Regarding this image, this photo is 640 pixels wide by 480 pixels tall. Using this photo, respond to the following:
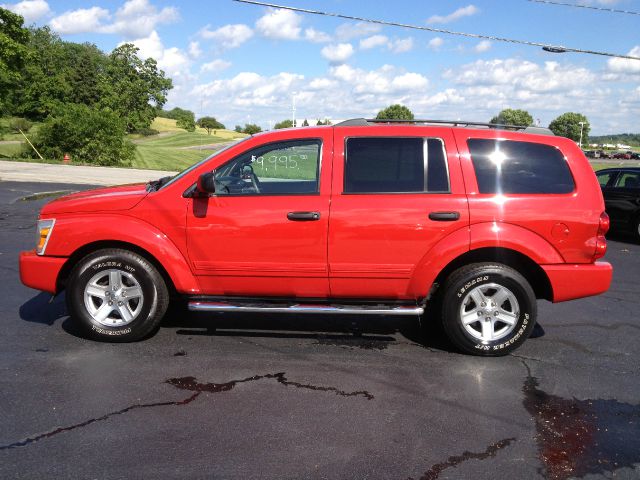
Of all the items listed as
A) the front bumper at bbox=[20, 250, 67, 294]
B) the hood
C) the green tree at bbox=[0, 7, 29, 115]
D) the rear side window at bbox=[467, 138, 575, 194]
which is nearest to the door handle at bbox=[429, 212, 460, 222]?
the rear side window at bbox=[467, 138, 575, 194]

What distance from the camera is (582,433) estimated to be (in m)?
3.56

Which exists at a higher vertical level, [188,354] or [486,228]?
[486,228]

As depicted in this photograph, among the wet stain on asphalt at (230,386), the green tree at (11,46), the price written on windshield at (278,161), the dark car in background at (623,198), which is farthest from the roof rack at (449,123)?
the green tree at (11,46)

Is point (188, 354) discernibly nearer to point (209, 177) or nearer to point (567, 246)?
point (209, 177)

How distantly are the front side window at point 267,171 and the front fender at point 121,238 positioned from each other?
651mm

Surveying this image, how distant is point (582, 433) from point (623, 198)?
31.9 ft

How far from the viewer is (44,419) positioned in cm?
358

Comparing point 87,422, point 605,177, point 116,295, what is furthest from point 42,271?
point 605,177

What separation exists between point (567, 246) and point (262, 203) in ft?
8.34

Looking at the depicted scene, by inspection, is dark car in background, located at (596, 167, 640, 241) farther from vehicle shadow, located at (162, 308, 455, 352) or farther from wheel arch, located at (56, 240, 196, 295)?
wheel arch, located at (56, 240, 196, 295)

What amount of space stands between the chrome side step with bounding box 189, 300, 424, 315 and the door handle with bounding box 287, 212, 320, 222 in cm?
74

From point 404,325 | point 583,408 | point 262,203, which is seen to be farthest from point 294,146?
point 583,408

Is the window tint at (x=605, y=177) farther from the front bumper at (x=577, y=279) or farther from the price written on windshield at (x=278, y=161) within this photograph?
the price written on windshield at (x=278, y=161)

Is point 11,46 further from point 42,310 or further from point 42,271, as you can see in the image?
point 42,271
